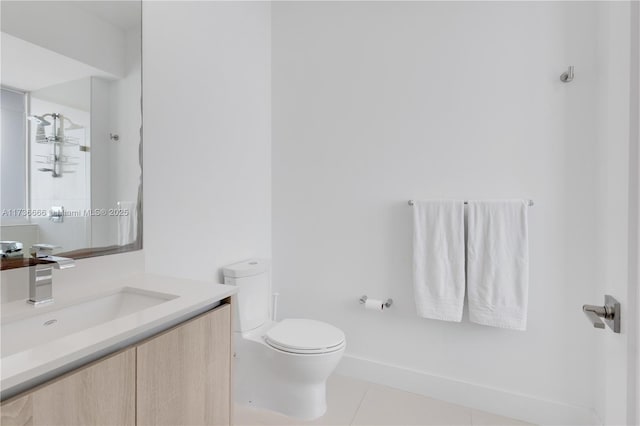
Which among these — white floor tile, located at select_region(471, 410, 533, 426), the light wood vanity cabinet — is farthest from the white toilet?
white floor tile, located at select_region(471, 410, 533, 426)

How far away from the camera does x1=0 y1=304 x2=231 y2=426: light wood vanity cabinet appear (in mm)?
649

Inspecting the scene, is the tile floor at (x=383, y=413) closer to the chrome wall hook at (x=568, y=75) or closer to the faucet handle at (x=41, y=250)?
the faucet handle at (x=41, y=250)

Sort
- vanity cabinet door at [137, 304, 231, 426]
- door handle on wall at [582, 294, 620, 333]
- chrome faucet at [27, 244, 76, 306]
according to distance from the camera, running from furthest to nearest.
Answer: chrome faucet at [27, 244, 76, 306]
vanity cabinet door at [137, 304, 231, 426]
door handle on wall at [582, 294, 620, 333]

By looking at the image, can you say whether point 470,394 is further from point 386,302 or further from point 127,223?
point 127,223

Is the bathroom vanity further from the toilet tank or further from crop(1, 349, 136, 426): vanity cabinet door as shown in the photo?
the toilet tank

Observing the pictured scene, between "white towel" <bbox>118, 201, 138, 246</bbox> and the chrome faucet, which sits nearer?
the chrome faucet

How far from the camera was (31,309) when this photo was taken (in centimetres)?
93

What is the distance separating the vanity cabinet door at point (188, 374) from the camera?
33.2 inches

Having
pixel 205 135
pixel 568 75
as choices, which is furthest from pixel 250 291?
pixel 568 75

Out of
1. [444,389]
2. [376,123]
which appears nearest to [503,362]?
[444,389]

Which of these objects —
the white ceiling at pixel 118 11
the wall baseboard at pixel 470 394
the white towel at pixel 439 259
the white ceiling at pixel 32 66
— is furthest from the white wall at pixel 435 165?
the white ceiling at pixel 32 66

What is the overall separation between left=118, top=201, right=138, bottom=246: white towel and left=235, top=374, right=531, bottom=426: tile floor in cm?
108

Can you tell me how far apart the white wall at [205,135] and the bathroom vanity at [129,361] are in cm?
39

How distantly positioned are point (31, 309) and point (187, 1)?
4.84 ft
